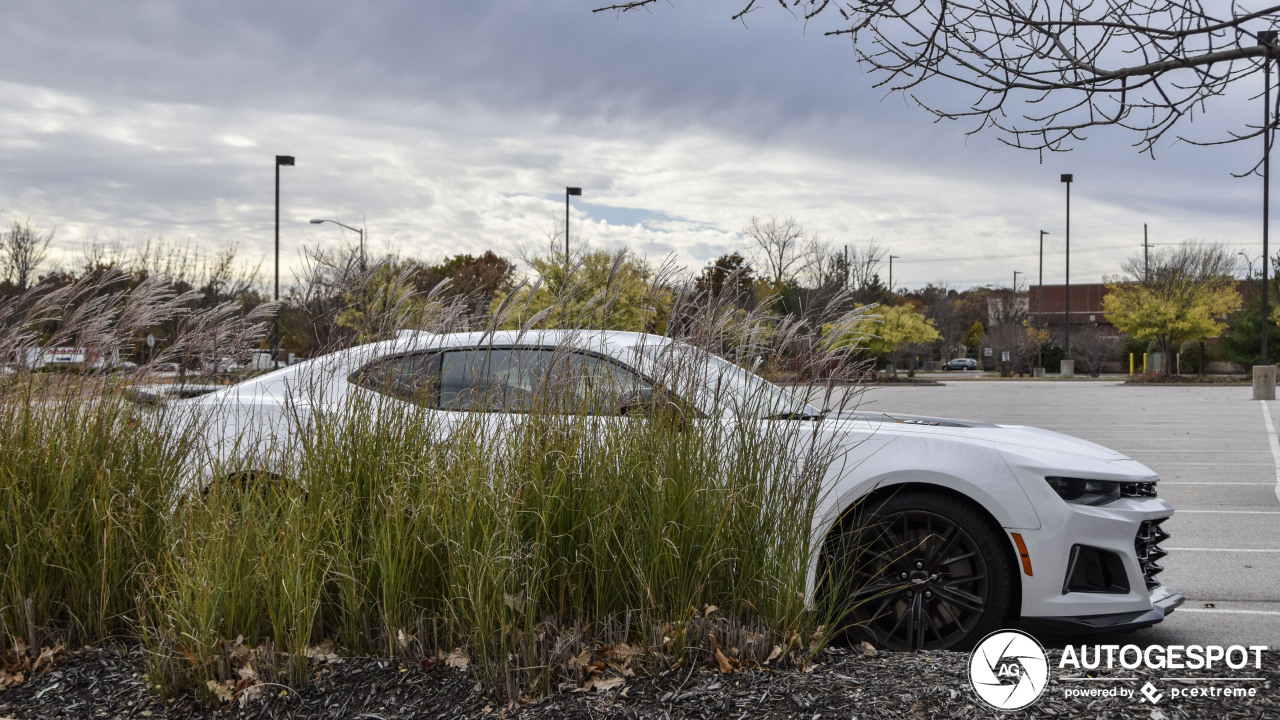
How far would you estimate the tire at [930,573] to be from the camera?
4.09 meters

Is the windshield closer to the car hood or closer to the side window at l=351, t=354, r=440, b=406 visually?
the car hood

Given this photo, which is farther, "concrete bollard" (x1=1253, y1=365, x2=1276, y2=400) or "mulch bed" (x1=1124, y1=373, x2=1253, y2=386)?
"mulch bed" (x1=1124, y1=373, x2=1253, y2=386)

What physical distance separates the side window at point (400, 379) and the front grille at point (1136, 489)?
333 cm

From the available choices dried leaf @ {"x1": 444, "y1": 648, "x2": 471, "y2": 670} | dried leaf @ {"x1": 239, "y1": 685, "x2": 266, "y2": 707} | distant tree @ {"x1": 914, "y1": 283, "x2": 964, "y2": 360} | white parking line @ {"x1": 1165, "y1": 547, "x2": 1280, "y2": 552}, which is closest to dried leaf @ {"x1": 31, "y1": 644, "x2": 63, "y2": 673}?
dried leaf @ {"x1": 239, "y1": 685, "x2": 266, "y2": 707}

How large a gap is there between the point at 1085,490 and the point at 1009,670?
1480 mm

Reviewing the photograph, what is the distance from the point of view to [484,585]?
129 inches

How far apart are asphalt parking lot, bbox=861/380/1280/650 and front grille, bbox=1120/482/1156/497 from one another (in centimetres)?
85

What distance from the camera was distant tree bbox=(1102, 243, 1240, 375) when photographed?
44750 millimetres

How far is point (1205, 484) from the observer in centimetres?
1084

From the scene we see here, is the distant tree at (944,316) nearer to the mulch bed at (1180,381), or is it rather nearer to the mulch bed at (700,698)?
the mulch bed at (1180,381)

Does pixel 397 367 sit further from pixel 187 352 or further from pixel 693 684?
pixel 693 684

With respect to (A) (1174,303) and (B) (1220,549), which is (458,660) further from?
(A) (1174,303)

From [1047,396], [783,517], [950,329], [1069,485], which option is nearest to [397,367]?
[783,517]

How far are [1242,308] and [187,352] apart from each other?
56169 millimetres
